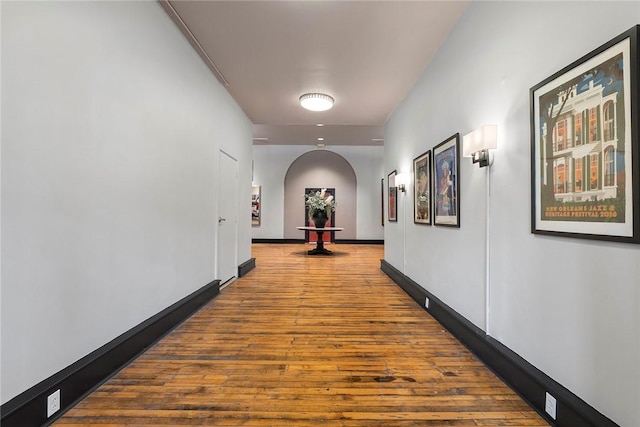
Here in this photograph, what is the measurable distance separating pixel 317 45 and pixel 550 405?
373 cm

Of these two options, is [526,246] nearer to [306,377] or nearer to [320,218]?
[306,377]

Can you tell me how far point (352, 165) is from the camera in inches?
457

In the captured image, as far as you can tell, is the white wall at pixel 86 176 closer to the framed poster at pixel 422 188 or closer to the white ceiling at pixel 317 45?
the white ceiling at pixel 317 45

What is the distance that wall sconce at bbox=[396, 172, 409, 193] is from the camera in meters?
4.77

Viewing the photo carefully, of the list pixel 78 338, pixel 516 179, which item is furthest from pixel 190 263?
pixel 516 179

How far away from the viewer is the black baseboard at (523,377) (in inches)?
58.4

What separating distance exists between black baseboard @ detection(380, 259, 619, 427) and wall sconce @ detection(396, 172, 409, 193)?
214 centimetres

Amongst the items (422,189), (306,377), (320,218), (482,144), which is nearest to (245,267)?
(320,218)

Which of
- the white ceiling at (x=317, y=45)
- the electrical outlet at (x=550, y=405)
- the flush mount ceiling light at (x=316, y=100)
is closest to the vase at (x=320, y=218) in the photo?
the white ceiling at (x=317, y=45)

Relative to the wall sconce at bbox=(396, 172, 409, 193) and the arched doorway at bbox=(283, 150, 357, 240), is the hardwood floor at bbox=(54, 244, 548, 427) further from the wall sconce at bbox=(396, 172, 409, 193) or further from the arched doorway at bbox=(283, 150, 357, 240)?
the arched doorway at bbox=(283, 150, 357, 240)

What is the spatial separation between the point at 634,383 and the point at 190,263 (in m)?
3.67

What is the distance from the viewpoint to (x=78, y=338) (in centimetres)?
187

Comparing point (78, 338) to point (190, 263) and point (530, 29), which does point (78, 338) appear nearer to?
point (190, 263)

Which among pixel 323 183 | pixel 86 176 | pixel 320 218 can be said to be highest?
pixel 323 183
